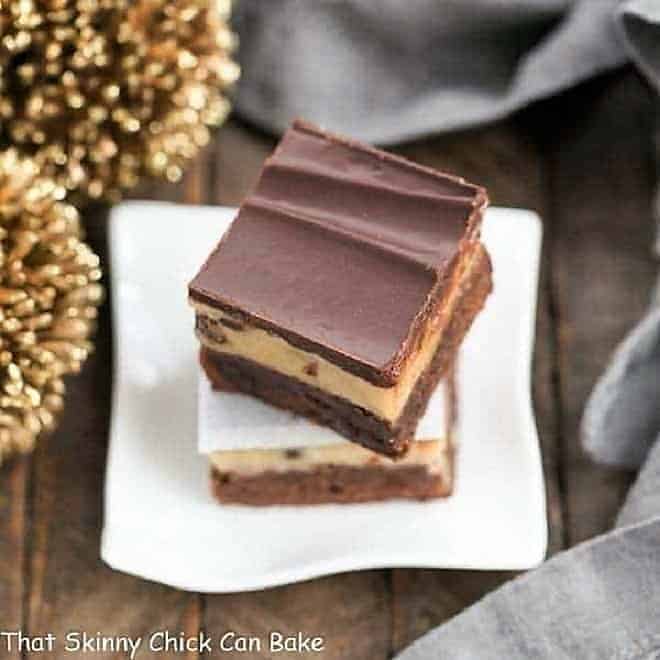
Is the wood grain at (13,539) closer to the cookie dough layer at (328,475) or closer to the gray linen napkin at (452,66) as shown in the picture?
the cookie dough layer at (328,475)

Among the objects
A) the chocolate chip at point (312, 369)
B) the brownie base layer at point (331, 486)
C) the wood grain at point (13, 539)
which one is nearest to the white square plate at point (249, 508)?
the brownie base layer at point (331, 486)

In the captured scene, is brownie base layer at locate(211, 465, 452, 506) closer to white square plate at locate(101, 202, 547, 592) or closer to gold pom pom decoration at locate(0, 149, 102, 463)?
white square plate at locate(101, 202, 547, 592)

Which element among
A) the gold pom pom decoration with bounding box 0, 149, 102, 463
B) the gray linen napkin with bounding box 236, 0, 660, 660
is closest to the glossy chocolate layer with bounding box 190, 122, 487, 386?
the gold pom pom decoration with bounding box 0, 149, 102, 463

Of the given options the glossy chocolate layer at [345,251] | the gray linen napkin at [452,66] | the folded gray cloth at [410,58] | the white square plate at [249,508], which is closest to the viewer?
the glossy chocolate layer at [345,251]

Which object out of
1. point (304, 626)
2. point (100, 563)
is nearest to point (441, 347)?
point (304, 626)

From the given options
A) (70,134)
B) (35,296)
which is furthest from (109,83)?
(35,296)

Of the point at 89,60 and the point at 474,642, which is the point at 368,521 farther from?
the point at 89,60
